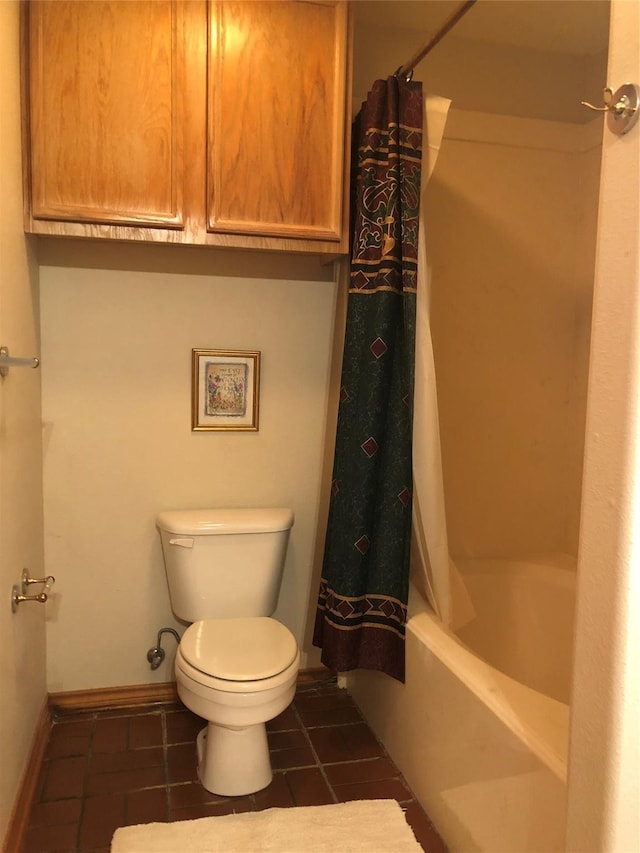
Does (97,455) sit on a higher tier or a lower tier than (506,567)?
higher

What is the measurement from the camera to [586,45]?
238 cm

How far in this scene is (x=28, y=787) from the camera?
1.79m

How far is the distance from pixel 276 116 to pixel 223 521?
1.29m

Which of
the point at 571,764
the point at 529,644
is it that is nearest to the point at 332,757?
the point at 529,644

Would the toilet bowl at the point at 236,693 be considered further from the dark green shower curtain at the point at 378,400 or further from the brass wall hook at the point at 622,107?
the brass wall hook at the point at 622,107

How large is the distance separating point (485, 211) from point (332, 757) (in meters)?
2.03

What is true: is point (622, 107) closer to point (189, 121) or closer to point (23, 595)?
point (189, 121)

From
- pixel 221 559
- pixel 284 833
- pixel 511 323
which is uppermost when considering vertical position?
pixel 511 323

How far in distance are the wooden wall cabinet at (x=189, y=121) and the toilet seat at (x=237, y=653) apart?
1.20m

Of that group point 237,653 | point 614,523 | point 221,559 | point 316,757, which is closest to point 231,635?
point 237,653

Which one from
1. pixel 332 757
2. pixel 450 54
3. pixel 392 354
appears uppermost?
pixel 450 54

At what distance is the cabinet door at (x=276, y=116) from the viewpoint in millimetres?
1872

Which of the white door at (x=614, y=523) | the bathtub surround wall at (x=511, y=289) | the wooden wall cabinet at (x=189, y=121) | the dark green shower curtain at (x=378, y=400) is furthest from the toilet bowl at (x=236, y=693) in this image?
the wooden wall cabinet at (x=189, y=121)

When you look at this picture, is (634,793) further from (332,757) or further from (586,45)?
(586,45)
